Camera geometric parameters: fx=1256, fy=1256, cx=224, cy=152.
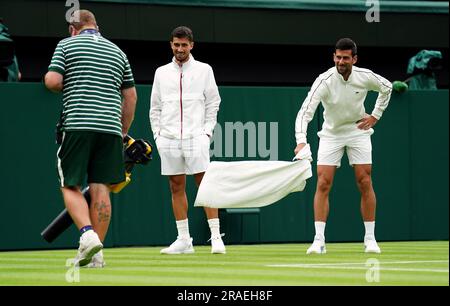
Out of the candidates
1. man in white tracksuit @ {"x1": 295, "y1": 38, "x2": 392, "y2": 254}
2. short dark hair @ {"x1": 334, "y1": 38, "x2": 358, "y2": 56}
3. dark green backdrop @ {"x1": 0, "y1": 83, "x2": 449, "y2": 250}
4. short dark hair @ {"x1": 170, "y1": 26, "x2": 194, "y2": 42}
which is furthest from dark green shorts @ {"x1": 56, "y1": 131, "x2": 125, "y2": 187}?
dark green backdrop @ {"x1": 0, "y1": 83, "x2": 449, "y2": 250}

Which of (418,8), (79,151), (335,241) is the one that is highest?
(418,8)

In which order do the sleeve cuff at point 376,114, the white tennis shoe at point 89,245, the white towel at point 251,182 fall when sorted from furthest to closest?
the sleeve cuff at point 376,114
the white towel at point 251,182
the white tennis shoe at point 89,245

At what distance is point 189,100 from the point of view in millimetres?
12336

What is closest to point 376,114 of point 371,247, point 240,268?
point 371,247

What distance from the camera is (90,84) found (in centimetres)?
974

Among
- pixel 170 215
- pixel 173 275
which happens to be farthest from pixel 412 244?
pixel 173 275

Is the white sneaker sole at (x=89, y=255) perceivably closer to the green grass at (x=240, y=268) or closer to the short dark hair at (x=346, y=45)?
the green grass at (x=240, y=268)

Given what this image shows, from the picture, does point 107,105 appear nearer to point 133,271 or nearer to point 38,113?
point 133,271

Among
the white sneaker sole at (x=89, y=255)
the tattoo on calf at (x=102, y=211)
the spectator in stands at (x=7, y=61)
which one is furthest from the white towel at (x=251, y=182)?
the spectator in stands at (x=7, y=61)

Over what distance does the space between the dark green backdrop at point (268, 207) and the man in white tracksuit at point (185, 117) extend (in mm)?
2656

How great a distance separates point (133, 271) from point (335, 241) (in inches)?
275

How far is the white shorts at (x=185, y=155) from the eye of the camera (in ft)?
40.4

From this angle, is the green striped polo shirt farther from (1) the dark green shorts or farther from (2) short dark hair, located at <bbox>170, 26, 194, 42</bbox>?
(2) short dark hair, located at <bbox>170, 26, 194, 42</bbox>
